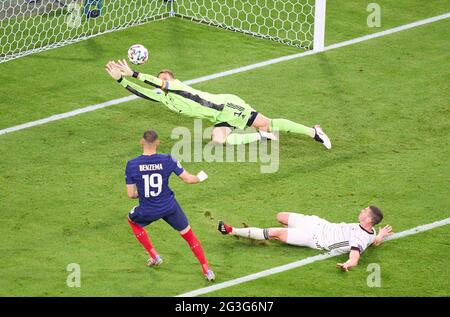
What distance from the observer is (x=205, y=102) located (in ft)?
59.0

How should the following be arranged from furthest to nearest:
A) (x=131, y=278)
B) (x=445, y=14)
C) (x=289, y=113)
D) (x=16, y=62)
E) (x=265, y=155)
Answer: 1. (x=445, y=14)
2. (x=16, y=62)
3. (x=289, y=113)
4. (x=265, y=155)
5. (x=131, y=278)

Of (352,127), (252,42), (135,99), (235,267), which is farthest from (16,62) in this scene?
(235,267)

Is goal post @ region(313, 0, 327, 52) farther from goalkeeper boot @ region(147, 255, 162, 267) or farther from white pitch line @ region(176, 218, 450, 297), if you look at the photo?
goalkeeper boot @ region(147, 255, 162, 267)

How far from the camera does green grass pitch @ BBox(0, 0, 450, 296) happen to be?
1477 centimetres

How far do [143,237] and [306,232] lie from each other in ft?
6.96

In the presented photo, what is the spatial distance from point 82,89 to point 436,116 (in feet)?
18.8

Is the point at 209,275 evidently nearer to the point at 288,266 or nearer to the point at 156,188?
the point at 288,266

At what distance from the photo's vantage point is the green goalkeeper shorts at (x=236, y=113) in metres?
17.9

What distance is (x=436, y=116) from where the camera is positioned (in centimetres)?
1881

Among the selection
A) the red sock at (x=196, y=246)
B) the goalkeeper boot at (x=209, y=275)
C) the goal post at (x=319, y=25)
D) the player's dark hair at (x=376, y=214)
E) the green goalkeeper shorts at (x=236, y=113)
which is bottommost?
the goalkeeper boot at (x=209, y=275)

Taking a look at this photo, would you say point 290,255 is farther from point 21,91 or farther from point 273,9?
point 273,9

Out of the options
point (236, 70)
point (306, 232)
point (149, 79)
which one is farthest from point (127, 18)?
point (306, 232)

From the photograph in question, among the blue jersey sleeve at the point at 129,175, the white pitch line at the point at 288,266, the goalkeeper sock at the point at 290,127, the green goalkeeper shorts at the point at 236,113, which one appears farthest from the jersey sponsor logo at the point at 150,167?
the goalkeeper sock at the point at 290,127

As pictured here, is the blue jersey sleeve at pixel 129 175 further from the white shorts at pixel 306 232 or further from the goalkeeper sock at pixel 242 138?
the goalkeeper sock at pixel 242 138
